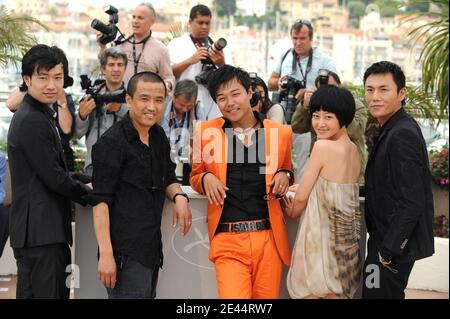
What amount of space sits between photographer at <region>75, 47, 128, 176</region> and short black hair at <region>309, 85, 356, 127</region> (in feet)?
5.62

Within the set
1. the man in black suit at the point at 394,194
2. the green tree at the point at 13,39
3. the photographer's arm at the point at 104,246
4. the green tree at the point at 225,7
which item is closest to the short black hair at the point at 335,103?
the man in black suit at the point at 394,194

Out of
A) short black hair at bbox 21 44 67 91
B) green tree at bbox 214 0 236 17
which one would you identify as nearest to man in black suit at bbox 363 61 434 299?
short black hair at bbox 21 44 67 91

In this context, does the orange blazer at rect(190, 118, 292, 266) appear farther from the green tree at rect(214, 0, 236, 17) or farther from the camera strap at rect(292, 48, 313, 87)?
the green tree at rect(214, 0, 236, 17)

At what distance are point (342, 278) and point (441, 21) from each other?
11.5ft

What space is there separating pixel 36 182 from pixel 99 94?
5.02 ft

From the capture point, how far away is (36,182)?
3.54 m

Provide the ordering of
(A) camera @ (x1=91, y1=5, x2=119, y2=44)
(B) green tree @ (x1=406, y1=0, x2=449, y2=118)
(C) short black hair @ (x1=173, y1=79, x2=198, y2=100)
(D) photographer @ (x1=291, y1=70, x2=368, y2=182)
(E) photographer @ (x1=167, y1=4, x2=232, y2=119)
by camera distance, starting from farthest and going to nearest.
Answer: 1. (B) green tree @ (x1=406, y1=0, x2=449, y2=118)
2. (E) photographer @ (x1=167, y1=4, x2=232, y2=119)
3. (A) camera @ (x1=91, y1=5, x2=119, y2=44)
4. (C) short black hair @ (x1=173, y1=79, x2=198, y2=100)
5. (D) photographer @ (x1=291, y1=70, x2=368, y2=182)

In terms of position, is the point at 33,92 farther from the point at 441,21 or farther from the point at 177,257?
the point at 441,21

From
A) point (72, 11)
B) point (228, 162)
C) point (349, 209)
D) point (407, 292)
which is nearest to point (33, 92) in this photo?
point (228, 162)

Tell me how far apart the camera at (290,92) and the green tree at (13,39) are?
203 centimetres

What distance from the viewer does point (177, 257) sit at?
3.85 meters

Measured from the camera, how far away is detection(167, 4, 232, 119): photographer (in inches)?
228

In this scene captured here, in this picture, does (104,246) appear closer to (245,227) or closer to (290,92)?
(245,227)

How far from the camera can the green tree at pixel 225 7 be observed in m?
58.6
